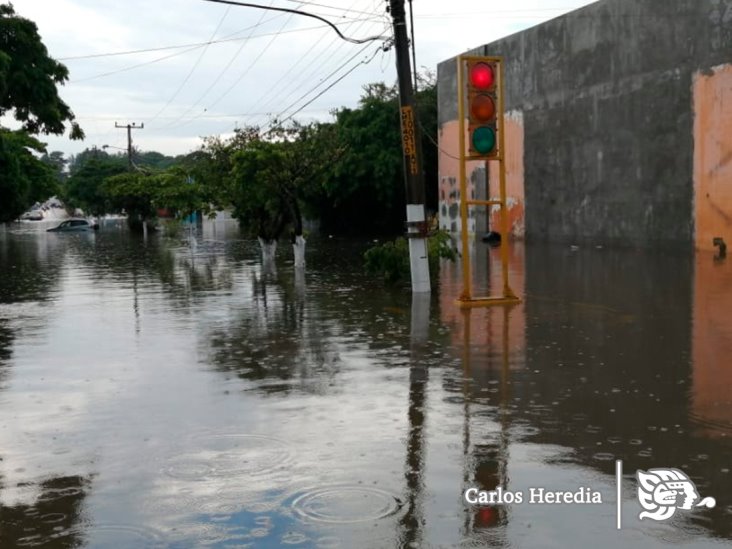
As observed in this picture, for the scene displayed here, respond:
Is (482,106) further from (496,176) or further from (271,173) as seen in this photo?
(496,176)

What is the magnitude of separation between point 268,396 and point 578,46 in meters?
27.1

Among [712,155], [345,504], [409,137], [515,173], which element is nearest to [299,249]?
[409,137]

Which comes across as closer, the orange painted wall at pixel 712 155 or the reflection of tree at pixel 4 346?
the reflection of tree at pixel 4 346

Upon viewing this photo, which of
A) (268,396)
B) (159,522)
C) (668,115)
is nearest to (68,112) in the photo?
(668,115)

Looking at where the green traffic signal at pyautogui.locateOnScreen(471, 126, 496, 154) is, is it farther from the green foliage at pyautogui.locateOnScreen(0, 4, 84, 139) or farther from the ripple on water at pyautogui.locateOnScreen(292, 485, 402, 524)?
the green foliage at pyautogui.locateOnScreen(0, 4, 84, 139)

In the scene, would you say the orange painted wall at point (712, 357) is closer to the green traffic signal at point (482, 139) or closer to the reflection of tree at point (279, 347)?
the reflection of tree at point (279, 347)

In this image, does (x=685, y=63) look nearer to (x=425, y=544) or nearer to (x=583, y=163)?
(x=583, y=163)

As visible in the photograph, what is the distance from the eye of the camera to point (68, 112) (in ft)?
111

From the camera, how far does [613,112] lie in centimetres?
3045

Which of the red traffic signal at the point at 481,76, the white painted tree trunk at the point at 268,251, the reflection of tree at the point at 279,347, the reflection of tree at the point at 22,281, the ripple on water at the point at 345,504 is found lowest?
the ripple on water at the point at 345,504

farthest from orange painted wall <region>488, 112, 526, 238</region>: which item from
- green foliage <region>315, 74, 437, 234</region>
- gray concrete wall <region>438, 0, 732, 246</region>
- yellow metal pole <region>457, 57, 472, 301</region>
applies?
yellow metal pole <region>457, 57, 472, 301</region>

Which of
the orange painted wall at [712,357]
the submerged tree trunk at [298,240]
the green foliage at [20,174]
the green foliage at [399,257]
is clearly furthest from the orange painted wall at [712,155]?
the green foliage at [20,174]

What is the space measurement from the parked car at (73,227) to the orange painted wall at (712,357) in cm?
6081

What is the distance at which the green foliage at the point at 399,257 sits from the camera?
1772 centimetres
